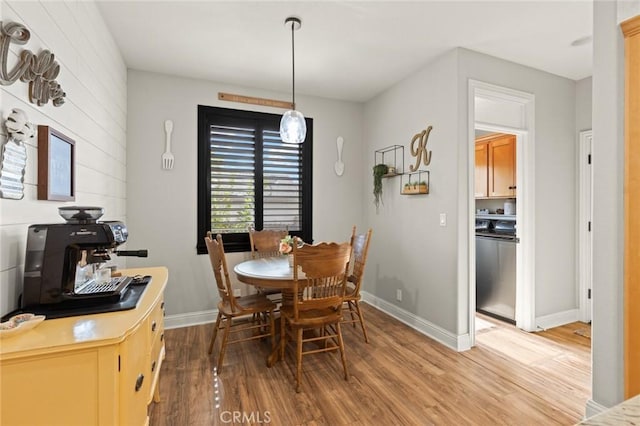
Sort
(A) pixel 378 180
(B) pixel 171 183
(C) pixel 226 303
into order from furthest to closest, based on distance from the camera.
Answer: (A) pixel 378 180 → (B) pixel 171 183 → (C) pixel 226 303

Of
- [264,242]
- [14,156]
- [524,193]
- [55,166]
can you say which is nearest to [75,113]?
[55,166]

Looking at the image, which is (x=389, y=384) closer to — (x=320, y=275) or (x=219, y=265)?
(x=320, y=275)

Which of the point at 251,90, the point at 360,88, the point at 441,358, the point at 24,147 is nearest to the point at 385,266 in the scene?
the point at 441,358

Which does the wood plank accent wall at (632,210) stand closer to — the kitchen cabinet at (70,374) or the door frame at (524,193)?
the door frame at (524,193)

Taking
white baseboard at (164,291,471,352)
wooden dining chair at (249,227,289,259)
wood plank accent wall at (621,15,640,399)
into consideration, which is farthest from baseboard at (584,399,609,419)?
wooden dining chair at (249,227,289,259)

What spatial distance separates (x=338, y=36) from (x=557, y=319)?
12.3ft

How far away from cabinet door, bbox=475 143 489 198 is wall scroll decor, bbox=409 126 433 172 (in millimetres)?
1679

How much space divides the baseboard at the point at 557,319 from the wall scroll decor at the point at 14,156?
4301 millimetres

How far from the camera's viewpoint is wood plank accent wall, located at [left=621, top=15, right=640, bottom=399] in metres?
1.63

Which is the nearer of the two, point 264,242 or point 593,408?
point 593,408

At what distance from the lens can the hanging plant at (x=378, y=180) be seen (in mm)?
3742

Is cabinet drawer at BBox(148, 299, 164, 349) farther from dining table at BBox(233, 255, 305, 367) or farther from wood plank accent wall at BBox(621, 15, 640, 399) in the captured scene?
wood plank accent wall at BBox(621, 15, 640, 399)

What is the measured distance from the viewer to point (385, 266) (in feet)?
12.6

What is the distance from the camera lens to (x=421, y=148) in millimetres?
3182
